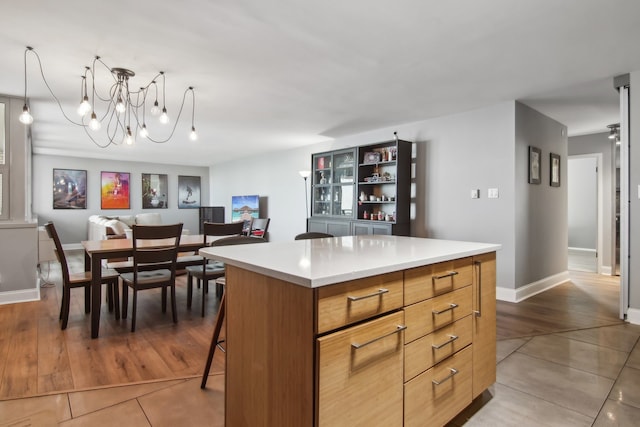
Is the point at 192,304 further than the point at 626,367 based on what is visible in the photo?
Yes

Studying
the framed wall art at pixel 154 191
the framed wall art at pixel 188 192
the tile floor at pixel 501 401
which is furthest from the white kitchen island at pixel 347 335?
the framed wall art at pixel 188 192

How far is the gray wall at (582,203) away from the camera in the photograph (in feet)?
26.3

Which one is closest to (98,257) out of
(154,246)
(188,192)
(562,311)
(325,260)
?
(154,246)

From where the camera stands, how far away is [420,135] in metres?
4.81

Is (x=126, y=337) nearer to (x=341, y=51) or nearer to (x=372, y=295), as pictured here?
(x=372, y=295)

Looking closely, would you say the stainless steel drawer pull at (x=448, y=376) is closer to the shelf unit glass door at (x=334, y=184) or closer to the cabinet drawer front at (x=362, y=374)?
the cabinet drawer front at (x=362, y=374)

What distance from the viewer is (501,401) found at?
6.08 ft

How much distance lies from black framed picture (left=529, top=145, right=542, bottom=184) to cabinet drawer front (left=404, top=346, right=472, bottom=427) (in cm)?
321

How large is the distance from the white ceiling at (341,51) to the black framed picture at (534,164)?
522mm

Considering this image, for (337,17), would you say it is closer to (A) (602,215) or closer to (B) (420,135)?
(B) (420,135)

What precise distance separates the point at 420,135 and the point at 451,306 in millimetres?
3671

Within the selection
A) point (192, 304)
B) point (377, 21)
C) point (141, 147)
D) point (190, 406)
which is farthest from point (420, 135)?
point (141, 147)

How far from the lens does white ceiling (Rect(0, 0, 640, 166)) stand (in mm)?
2135

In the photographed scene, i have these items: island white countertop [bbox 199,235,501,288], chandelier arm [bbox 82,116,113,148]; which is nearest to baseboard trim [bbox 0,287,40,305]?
chandelier arm [bbox 82,116,113,148]
